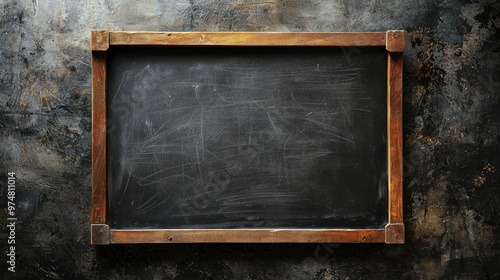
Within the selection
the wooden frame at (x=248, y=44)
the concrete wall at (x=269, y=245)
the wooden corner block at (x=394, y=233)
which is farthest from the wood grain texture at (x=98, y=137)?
the wooden corner block at (x=394, y=233)

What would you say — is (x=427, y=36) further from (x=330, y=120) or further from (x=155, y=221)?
(x=155, y=221)

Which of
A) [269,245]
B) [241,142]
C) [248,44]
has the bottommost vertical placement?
[269,245]

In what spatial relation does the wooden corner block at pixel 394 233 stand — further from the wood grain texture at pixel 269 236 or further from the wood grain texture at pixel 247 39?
the wood grain texture at pixel 247 39

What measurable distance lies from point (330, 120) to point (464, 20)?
91cm

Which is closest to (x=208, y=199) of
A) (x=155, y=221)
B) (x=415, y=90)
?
(x=155, y=221)

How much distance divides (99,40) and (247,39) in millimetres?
749

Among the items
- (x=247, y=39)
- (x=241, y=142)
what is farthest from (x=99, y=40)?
(x=241, y=142)

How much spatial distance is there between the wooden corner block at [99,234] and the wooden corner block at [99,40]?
902 millimetres

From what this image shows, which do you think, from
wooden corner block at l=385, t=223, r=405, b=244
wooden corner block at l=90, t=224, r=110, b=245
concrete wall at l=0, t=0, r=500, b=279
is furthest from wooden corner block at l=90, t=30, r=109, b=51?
wooden corner block at l=385, t=223, r=405, b=244

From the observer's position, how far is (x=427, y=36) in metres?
2.94

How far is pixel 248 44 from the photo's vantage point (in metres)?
2.82

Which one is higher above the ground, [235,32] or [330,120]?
[235,32]

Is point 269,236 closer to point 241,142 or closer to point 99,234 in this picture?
point 241,142

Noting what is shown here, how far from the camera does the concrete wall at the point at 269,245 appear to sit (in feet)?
9.59
